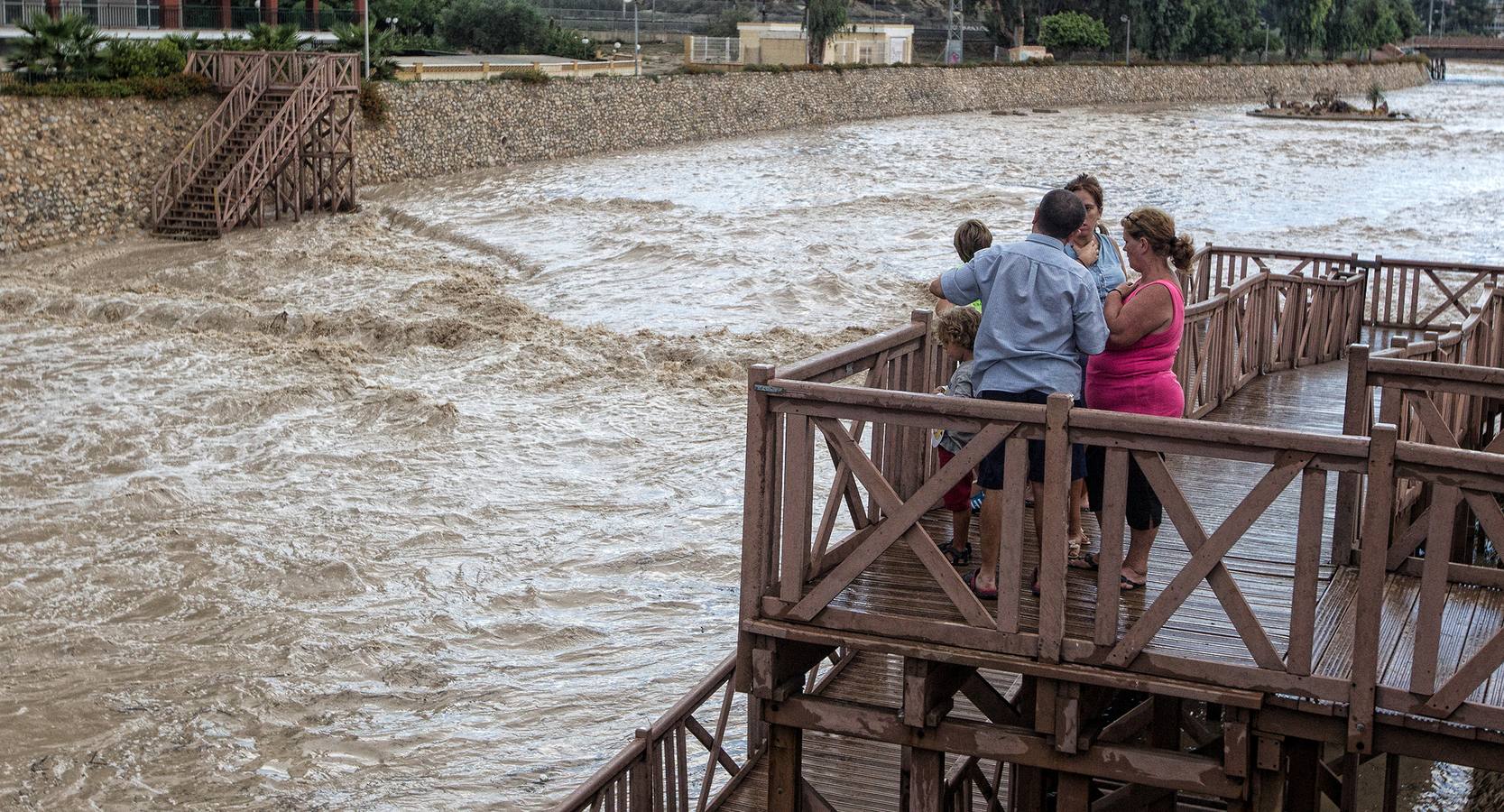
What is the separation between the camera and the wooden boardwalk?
5.58 m

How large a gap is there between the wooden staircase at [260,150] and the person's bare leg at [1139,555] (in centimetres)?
2645

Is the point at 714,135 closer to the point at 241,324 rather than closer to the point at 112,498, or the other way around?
the point at 241,324

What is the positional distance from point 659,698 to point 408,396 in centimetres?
883

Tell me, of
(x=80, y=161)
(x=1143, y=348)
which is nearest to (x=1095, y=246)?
(x=1143, y=348)

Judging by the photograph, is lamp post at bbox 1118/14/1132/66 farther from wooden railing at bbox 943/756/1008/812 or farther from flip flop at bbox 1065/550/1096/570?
flip flop at bbox 1065/550/1096/570

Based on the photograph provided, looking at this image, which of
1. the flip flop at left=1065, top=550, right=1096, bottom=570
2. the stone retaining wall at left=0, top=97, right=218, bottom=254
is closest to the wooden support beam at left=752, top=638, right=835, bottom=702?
the flip flop at left=1065, top=550, right=1096, bottom=570

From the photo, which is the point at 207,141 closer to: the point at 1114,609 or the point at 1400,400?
the point at 1400,400

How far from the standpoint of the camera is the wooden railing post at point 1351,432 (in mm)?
6148

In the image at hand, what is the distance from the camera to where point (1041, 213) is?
5.89m

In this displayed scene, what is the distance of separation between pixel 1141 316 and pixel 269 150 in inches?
1087

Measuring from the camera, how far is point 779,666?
588 centimetres

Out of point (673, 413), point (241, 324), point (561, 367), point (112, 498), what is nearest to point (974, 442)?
point (112, 498)

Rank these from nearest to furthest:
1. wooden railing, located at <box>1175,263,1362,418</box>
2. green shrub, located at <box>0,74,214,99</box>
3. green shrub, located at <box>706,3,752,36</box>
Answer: wooden railing, located at <box>1175,263,1362,418</box>, green shrub, located at <box>0,74,214,99</box>, green shrub, located at <box>706,3,752,36</box>

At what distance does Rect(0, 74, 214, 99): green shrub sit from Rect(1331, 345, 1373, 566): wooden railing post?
89.7 ft
